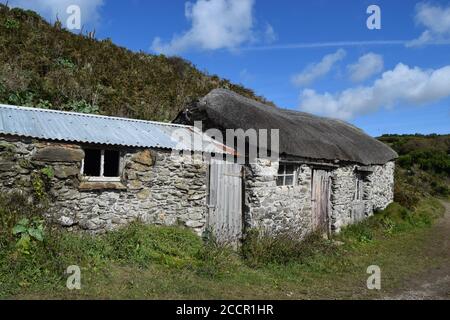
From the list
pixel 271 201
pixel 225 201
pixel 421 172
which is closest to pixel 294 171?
pixel 271 201

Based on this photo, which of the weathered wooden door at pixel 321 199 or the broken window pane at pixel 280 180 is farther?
the weathered wooden door at pixel 321 199

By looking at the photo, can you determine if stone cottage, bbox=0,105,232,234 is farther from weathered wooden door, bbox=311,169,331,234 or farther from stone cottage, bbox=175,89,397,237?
weathered wooden door, bbox=311,169,331,234

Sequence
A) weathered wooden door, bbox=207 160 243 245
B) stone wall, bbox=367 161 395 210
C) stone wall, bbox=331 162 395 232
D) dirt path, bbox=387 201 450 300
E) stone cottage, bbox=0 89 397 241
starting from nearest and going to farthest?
Answer: dirt path, bbox=387 201 450 300 < stone cottage, bbox=0 89 397 241 < weathered wooden door, bbox=207 160 243 245 < stone wall, bbox=331 162 395 232 < stone wall, bbox=367 161 395 210

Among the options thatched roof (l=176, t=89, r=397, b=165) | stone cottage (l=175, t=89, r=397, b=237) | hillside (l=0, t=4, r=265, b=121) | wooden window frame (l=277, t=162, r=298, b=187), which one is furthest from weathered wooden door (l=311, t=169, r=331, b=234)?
hillside (l=0, t=4, r=265, b=121)

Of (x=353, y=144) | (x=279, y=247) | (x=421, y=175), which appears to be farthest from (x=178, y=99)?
(x=421, y=175)

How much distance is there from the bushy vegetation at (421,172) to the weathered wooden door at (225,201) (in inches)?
413

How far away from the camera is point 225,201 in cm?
974

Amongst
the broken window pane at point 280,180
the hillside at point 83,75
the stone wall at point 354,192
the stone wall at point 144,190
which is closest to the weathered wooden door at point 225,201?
the stone wall at point 144,190

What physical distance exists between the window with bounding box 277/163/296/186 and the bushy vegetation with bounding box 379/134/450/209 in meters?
8.78

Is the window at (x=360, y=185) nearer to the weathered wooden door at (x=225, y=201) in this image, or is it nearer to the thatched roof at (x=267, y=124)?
the thatched roof at (x=267, y=124)

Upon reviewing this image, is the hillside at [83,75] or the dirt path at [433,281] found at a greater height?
the hillside at [83,75]

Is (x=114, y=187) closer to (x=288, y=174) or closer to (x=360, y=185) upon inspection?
(x=288, y=174)

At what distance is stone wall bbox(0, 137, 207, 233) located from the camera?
7.72 m

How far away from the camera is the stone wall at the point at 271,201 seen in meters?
9.66
